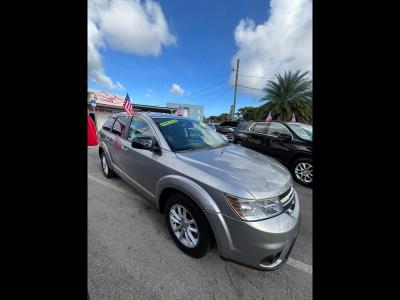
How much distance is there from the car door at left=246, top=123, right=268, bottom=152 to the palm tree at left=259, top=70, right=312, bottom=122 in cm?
1644

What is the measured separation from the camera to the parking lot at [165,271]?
1.67 meters

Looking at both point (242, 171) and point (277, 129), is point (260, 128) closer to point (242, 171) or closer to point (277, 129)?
point (277, 129)

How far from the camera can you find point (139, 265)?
1.93 meters

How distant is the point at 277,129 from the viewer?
17.8 feet

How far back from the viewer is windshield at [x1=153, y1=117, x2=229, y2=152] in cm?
252

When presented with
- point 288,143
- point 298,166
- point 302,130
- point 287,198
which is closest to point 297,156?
point 298,166

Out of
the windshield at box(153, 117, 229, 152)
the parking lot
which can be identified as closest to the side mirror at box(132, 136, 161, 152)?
the windshield at box(153, 117, 229, 152)

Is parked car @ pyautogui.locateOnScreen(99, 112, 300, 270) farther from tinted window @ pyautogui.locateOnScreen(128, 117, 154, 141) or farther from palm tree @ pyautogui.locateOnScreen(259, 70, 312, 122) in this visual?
palm tree @ pyautogui.locateOnScreen(259, 70, 312, 122)

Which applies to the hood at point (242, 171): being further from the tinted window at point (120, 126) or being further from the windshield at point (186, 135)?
the tinted window at point (120, 126)

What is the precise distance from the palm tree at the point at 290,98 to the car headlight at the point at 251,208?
835 inches
